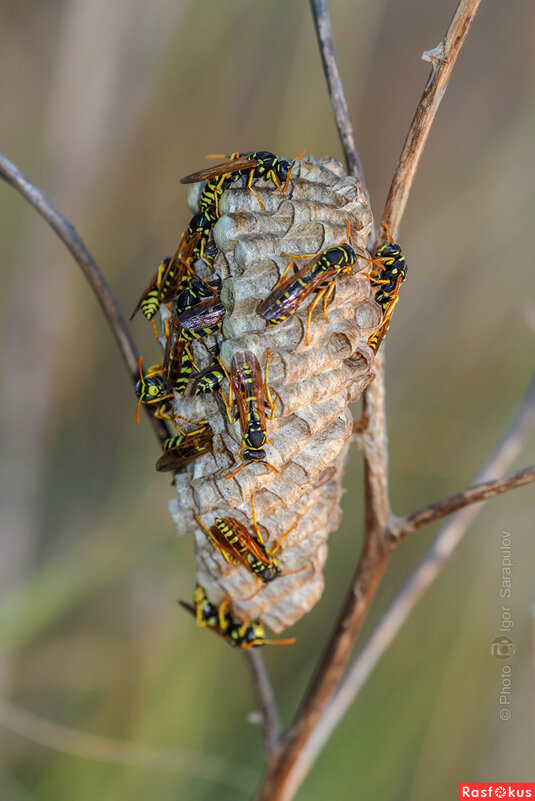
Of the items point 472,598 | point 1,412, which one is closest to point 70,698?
point 1,412

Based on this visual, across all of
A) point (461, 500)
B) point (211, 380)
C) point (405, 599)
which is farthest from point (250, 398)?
point (405, 599)

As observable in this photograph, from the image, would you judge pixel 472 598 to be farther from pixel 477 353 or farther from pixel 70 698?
pixel 70 698

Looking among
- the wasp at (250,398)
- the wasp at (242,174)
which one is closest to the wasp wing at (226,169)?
the wasp at (242,174)

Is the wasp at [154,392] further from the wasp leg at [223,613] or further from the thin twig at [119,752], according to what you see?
the thin twig at [119,752]

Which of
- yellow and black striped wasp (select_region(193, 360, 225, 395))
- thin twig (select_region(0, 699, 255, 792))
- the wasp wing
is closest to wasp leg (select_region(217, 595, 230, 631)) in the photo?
yellow and black striped wasp (select_region(193, 360, 225, 395))

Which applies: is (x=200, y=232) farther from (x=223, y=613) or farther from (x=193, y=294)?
(x=223, y=613)
